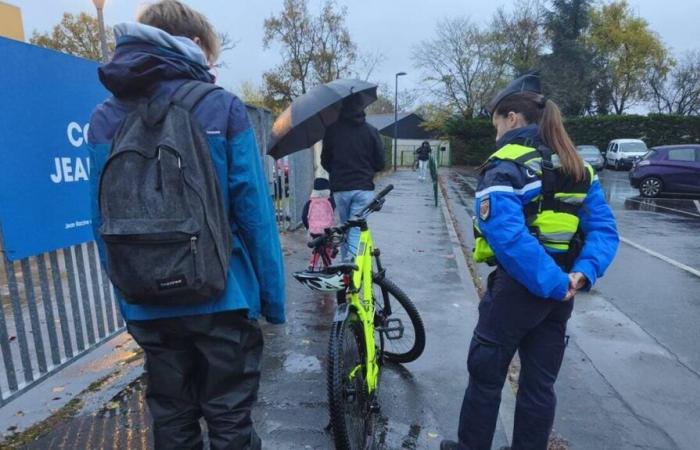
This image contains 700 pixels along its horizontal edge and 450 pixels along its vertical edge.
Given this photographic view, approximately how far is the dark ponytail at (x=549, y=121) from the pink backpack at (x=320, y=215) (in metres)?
3.15

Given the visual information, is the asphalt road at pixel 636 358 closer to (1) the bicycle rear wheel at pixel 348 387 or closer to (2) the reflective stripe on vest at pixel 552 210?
(1) the bicycle rear wheel at pixel 348 387

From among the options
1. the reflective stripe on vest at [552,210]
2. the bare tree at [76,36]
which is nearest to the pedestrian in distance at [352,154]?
the reflective stripe on vest at [552,210]

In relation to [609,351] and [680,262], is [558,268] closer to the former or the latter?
[609,351]

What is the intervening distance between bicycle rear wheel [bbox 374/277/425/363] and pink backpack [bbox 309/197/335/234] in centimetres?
190

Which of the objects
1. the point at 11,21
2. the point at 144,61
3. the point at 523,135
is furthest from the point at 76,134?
the point at 11,21

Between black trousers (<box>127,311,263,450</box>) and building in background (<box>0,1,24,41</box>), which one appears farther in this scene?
building in background (<box>0,1,24,41</box>)

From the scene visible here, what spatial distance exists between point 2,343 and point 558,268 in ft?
9.42

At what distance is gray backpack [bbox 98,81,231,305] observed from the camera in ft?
5.17

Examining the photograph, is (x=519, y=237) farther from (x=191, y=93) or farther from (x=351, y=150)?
(x=351, y=150)

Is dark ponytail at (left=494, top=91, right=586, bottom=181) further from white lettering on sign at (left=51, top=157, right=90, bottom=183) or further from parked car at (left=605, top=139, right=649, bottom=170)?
parked car at (left=605, top=139, right=649, bottom=170)

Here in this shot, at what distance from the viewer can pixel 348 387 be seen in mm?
2488

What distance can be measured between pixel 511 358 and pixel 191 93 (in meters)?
1.85

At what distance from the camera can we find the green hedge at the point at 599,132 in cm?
3412

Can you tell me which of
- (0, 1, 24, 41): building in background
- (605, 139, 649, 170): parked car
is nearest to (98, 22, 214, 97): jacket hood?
(0, 1, 24, 41): building in background
